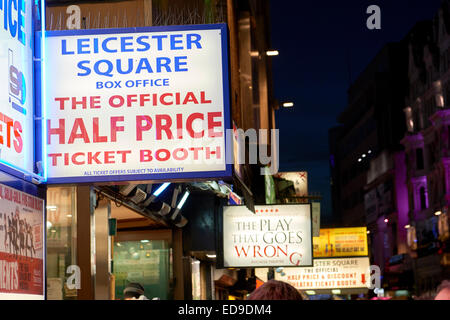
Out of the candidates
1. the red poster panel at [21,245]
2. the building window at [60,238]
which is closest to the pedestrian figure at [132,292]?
the building window at [60,238]

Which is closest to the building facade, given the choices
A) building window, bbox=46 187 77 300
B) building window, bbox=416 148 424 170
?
building window, bbox=416 148 424 170

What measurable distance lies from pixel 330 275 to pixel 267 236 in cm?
990

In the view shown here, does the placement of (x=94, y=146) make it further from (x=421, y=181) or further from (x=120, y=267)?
(x=421, y=181)

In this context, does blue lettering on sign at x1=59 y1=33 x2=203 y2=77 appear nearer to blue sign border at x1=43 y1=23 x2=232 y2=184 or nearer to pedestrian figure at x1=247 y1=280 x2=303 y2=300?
blue sign border at x1=43 y1=23 x2=232 y2=184

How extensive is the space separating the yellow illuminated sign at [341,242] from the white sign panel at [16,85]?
23268 mm

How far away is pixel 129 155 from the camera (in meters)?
7.32

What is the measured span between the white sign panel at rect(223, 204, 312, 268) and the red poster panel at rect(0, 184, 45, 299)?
34.0ft

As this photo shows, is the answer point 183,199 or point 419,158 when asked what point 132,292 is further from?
point 419,158

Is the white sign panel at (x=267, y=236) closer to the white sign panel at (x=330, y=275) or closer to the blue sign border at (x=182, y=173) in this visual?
the white sign panel at (x=330, y=275)

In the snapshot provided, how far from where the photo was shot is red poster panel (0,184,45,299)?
6.47 meters

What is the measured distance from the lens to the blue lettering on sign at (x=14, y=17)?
6.63 metres

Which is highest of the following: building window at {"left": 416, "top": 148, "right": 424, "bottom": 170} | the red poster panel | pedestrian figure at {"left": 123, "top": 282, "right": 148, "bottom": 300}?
building window at {"left": 416, "top": 148, "right": 424, "bottom": 170}

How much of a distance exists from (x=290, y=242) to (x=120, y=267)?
329 cm
